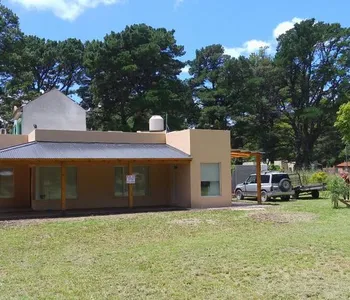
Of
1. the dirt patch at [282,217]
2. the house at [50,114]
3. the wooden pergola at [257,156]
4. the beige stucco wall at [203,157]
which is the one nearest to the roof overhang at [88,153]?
the beige stucco wall at [203,157]

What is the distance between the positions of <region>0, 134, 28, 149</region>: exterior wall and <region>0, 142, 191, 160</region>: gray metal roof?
1190mm

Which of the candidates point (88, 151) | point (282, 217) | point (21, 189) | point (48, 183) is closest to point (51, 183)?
point (48, 183)

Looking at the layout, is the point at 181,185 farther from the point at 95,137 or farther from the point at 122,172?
the point at 95,137

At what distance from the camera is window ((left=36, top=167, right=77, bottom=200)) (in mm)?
20234

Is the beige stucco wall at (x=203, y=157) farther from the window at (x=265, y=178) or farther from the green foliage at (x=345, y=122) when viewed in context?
the green foliage at (x=345, y=122)

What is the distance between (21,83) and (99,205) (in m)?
30.7

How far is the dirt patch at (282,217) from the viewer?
50.6ft

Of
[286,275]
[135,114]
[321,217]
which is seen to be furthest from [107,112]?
[286,275]

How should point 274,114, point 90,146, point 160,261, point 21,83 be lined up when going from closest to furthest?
1. point 160,261
2. point 90,146
3. point 21,83
4. point 274,114

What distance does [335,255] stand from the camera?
30.1ft

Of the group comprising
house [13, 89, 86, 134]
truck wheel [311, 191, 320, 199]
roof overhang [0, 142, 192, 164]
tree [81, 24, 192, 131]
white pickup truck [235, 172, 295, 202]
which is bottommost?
truck wheel [311, 191, 320, 199]

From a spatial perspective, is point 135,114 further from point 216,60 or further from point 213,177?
point 213,177

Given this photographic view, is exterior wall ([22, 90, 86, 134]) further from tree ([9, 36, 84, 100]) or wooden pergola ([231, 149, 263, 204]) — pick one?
tree ([9, 36, 84, 100])

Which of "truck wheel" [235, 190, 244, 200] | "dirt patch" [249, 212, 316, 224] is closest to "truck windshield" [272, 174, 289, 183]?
"truck wheel" [235, 190, 244, 200]
